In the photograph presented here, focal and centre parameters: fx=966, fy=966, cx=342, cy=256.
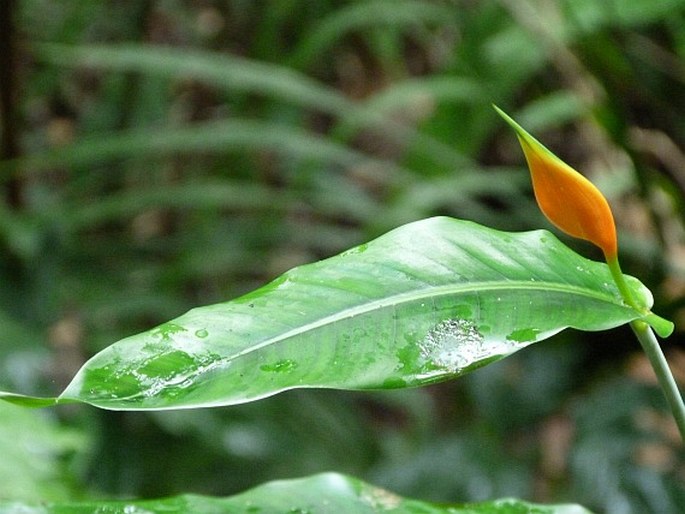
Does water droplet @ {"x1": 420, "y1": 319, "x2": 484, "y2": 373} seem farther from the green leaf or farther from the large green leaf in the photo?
the green leaf

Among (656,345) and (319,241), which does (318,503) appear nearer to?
(656,345)

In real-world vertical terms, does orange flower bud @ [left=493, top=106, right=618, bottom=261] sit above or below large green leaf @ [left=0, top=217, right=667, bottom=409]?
above

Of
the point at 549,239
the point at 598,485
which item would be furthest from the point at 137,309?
the point at 549,239

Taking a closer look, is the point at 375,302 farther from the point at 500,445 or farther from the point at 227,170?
the point at 227,170

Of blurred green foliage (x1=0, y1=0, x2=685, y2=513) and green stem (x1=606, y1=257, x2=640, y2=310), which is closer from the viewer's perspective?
green stem (x1=606, y1=257, x2=640, y2=310)

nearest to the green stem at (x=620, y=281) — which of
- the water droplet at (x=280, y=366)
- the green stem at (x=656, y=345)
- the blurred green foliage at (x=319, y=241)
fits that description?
the green stem at (x=656, y=345)

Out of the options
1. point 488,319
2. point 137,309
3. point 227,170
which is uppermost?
point 488,319

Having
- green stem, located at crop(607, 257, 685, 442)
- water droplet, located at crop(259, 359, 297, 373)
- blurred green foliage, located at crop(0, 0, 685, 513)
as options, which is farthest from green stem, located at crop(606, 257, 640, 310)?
blurred green foliage, located at crop(0, 0, 685, 513)

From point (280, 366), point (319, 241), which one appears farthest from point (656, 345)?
point (319, 241)
